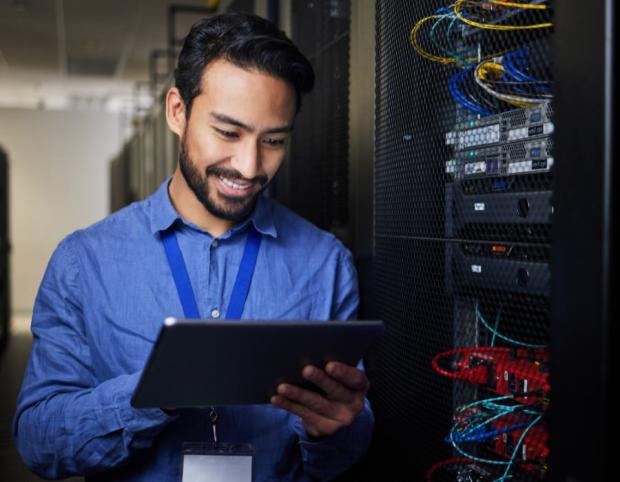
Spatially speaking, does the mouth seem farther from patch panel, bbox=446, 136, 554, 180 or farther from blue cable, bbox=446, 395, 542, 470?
blue cable, bbox=446, 395, 542, 470

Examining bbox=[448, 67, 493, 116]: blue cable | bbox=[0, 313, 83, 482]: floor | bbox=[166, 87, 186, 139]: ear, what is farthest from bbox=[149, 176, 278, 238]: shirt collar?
bbox=[0, 313, 83, 482]: floor

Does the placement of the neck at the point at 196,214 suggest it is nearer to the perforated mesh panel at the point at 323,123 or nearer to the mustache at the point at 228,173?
the mustache at the point at 228,173

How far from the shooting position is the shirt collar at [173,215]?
1153 mm

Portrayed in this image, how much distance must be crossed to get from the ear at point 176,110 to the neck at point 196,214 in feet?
0.24

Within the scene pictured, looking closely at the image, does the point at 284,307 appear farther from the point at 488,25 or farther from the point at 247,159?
the point at 488,25

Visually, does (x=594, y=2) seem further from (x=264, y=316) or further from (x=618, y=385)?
(x=264, y=316)

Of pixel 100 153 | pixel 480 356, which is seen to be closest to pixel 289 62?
pixel 480 356

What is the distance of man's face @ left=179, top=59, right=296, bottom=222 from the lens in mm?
1089

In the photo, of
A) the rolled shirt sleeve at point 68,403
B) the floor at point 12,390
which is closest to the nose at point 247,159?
the rolled shirt sleeve at point 68,403

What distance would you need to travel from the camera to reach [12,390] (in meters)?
4.13

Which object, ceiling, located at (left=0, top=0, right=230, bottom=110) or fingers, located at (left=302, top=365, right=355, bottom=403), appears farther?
ceiling, located at (left=0, top=0, right=230, bottom=110)

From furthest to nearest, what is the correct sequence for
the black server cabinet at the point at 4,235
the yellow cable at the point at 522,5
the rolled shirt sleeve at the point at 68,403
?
the black server cabinet at the point at 4,235
the rolled shirt sleeve at the point at 68,403
the yellow cable at the point at 522,5

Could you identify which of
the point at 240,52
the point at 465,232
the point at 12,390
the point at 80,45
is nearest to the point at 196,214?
the point at 240,52

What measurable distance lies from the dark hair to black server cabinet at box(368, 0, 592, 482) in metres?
0.17
